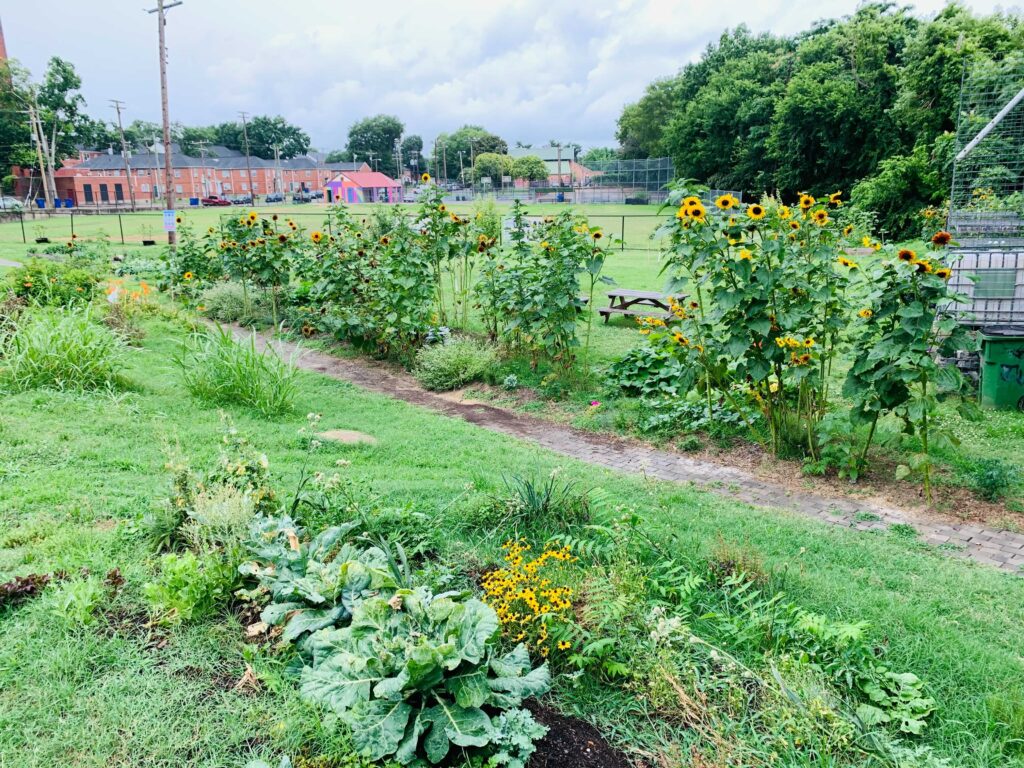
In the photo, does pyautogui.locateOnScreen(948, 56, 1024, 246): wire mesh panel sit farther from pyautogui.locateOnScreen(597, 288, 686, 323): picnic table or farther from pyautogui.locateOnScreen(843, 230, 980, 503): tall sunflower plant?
pyautogui.locateOnScreen(843, 230, 980, 503): tall sunflower plant

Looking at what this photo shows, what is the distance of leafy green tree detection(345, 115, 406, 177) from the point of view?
112 m

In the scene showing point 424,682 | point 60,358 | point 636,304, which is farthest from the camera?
point 636,304

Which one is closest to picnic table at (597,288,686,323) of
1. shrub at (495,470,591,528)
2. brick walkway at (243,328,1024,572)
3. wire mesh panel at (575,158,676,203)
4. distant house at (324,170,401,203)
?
brick walkway at (243,328,1024,572)

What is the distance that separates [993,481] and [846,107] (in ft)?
99.3

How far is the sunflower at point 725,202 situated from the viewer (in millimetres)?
4973

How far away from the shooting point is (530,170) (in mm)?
71812

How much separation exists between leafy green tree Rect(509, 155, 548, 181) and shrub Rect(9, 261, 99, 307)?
65.0 meters

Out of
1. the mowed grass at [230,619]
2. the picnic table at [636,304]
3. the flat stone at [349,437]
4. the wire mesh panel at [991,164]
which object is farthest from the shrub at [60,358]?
the wire mesh panel at [991,164]

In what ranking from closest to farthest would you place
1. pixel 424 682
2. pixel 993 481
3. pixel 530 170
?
pixel 424 682
pixel 993 481
pixel 530 170

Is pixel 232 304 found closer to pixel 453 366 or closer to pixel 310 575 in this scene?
pixel 453 366

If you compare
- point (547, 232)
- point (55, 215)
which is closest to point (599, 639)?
point (547, 232)

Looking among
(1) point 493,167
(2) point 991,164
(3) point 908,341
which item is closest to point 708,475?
(3) point 908,341

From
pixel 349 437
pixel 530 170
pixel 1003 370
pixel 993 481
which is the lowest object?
pixel 993 481

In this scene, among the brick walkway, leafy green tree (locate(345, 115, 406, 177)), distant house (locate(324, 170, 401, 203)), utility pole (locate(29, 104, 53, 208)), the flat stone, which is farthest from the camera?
leafy green tree (locate(345, 115, 406, 177))
